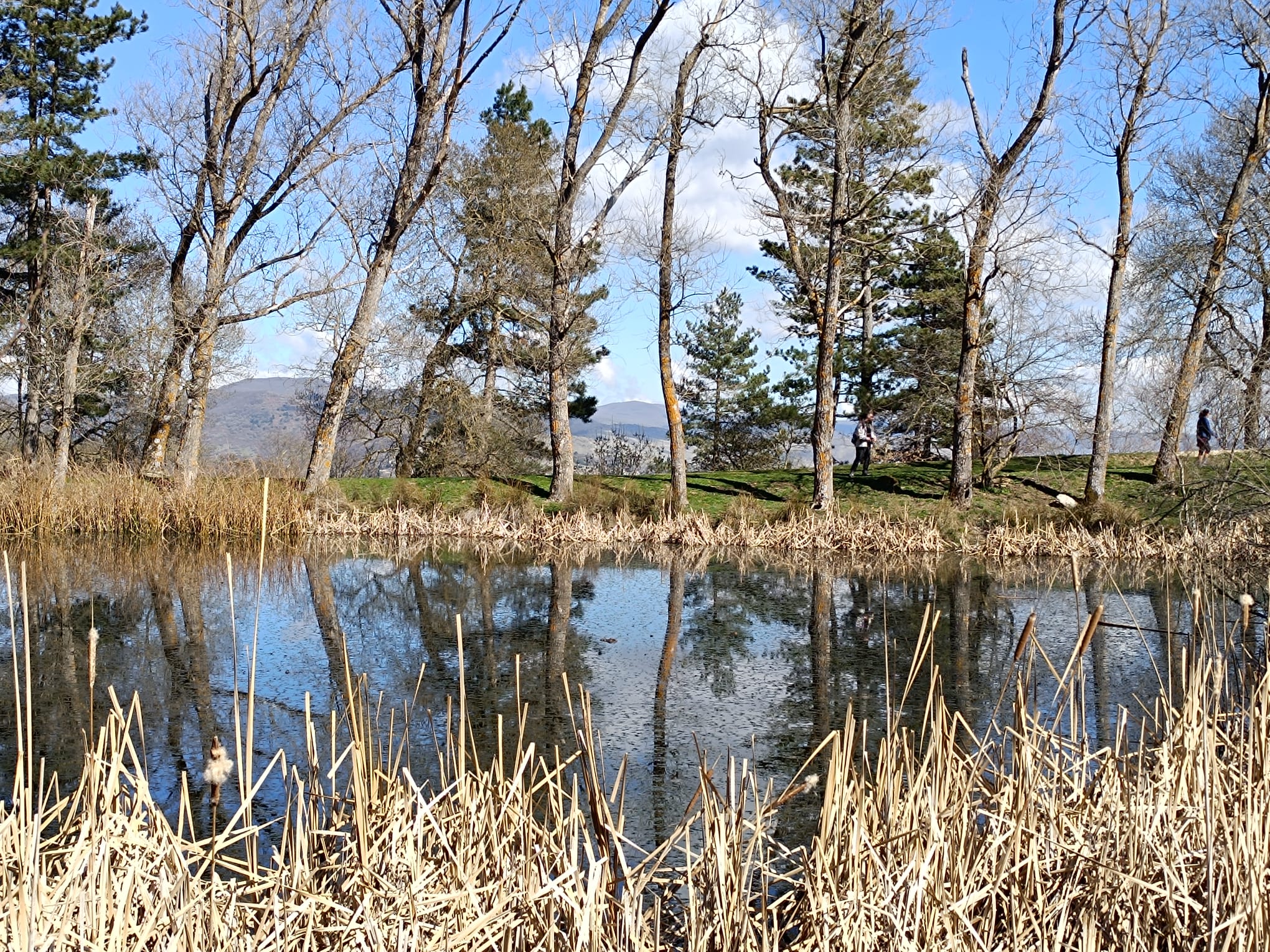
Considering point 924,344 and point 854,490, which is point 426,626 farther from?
point 924,344

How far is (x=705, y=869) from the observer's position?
2758 mm

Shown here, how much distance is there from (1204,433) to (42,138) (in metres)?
26.8

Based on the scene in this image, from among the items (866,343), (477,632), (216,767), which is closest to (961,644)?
(477,632)

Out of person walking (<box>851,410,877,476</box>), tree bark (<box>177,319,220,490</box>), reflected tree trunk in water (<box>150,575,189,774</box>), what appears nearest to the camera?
reflected tree trunk in water (<box>150,575,189,774</box>)

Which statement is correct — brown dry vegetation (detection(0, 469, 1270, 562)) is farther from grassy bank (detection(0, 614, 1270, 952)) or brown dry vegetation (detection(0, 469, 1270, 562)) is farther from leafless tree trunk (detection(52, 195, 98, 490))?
grassy bank (detection(0, 614, 1270, 952))

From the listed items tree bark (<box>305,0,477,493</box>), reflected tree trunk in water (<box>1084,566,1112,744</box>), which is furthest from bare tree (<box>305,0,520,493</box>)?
reflected tree trunk in water (<box>1084,566,1112,744</box>)

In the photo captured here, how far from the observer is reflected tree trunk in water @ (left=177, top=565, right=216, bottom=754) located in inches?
227

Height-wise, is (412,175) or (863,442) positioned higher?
(412,175)

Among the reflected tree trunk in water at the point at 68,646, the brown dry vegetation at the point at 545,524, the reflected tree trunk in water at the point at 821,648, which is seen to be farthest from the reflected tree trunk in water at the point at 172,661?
the brown dry vegetation at the point at 545,524

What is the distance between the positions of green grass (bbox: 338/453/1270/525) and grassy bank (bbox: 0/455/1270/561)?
61mm

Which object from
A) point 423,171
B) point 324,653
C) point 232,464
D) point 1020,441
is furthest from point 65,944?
point 1020,441

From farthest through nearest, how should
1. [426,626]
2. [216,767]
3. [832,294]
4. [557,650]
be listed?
[832,294], [426,626], [557,650], [216,767]

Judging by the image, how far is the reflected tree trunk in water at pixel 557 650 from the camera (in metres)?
5.99

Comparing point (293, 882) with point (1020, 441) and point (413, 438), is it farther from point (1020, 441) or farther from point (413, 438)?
point (413, 438)
